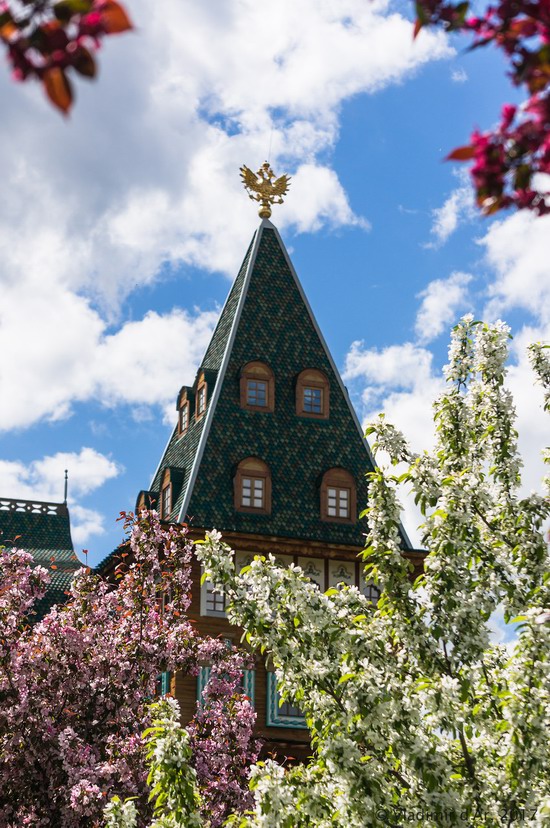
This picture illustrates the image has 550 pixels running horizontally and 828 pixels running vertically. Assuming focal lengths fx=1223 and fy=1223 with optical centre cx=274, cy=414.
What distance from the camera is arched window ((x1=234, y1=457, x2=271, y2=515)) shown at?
40.2 metres

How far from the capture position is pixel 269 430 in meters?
42.0

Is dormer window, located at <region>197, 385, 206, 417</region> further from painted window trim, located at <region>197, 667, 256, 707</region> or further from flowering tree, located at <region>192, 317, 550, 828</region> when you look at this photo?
flowering tree, located at <region>192, 317, 550, 828</region>

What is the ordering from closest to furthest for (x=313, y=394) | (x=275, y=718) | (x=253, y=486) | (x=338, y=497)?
(x=275, y=718), (x=253, y=486), (x=338, y=497), (x=313, y=394)

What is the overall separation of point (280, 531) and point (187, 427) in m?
6.33

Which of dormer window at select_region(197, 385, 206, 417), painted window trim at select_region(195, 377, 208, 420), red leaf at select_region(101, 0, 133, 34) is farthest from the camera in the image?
dormer window at select_region(197, 385, 206, 417)

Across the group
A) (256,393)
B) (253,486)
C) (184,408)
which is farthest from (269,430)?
(184,408)

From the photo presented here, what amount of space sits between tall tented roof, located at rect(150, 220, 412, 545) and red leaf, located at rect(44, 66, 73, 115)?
34.9 meters

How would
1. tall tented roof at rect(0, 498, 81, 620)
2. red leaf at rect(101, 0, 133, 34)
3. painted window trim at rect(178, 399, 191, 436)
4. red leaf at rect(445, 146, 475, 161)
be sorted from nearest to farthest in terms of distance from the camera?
1. red leaf at rect(101, 0, 133, 34)
2. red leaf at rect(445, 146, 475, 161)
3. painted window trim at rect(178, 399, 191, 436)
4. tall tented roof at rect(0, 498, 81, 620)

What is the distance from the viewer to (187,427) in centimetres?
4412

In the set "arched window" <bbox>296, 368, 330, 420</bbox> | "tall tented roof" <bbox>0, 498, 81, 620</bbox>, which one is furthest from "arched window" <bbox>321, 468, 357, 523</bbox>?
"tall tented roof" <bbox>0, 498, 81, 620</bbox>

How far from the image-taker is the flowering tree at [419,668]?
465 inches

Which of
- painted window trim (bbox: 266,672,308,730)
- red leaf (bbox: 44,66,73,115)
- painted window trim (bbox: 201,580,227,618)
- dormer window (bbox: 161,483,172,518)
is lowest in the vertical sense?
red leaf (bbox: 44,66,73,115)

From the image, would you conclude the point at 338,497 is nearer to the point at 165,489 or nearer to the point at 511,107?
the point at 165,489

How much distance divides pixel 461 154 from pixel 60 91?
47.1 inches
